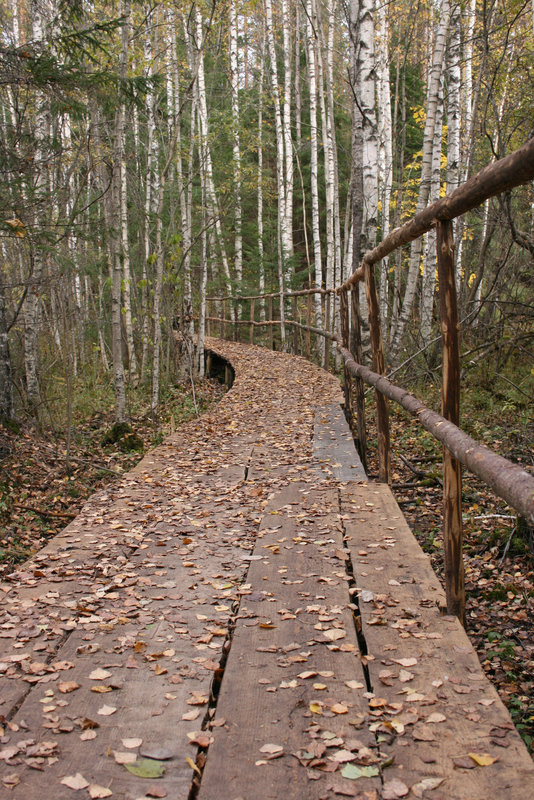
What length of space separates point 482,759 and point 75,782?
44.4 inches

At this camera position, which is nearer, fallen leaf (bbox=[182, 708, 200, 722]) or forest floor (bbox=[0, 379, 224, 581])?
fallen leaf (bbox=[182, 708, 200, 722])

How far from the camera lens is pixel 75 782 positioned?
1.75 metres

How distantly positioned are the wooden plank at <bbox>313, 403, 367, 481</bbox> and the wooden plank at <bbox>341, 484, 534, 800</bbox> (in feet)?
5.97

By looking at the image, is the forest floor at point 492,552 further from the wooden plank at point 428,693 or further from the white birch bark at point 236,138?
the white birch bark at point 236,138

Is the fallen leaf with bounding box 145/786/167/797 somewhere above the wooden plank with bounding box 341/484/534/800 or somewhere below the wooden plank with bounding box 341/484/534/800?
below

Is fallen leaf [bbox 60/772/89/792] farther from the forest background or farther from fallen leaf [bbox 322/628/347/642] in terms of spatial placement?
the forest background

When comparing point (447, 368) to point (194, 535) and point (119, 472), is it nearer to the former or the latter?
point (194, 535)

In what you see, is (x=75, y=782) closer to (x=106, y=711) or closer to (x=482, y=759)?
(x=106, y=711)

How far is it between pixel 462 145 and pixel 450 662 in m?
15.3

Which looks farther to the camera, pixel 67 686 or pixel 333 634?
pixel 333 634

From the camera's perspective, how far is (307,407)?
843 centimetres

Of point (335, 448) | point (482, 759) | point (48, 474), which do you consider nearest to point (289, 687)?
point (482, 759)

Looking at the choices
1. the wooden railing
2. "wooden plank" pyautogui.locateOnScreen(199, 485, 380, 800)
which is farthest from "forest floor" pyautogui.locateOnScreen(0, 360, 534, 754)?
"wooden plank" pyautogui.locateOnScreen(199, 485, 380, 800)

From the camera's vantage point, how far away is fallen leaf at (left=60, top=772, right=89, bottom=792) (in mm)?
1737
